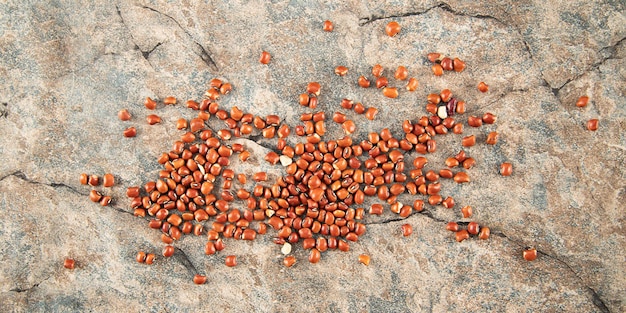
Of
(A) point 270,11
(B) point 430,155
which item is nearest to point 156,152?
(A) point 270,11

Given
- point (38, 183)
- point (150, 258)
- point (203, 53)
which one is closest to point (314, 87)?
point (203, 53)

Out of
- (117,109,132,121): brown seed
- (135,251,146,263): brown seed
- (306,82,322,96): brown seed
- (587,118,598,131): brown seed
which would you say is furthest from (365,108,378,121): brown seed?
(135,251,146,263): brown seed

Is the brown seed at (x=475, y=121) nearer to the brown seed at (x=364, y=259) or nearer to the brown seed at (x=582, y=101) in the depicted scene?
the brown seed at (x=582, y=101)

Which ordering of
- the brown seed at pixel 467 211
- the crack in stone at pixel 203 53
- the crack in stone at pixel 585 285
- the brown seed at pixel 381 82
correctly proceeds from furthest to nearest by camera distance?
the crack in stone at pixel 203 53 → the brown seed at pixel 381 82 → the brown seed at pixel 467 211 → the crack in stone at pixel 585 285

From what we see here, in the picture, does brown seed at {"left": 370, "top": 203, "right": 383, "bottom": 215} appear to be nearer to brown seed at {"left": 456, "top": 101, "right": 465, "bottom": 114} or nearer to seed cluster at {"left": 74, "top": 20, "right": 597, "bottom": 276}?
seed cluster at {"left": 74, "top": 20, "right": 597, "bottom": 276}

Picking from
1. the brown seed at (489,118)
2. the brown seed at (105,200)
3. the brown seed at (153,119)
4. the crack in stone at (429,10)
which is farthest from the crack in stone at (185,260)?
the brown seed at (489,118)

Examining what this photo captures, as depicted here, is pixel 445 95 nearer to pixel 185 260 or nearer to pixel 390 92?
pixel 390 92
